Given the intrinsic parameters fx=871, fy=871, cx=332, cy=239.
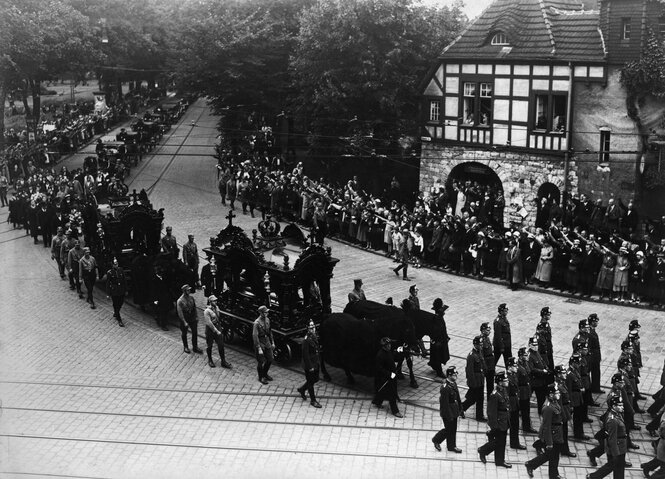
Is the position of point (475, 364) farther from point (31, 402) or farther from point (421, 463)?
point (31, 402)

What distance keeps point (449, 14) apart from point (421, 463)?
3303 centimetres

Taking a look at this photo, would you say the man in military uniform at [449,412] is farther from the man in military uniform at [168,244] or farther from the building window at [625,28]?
the building window at [625,28]

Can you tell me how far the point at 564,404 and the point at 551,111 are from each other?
21358mm

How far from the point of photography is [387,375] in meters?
17.3

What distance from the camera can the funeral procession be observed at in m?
16.1

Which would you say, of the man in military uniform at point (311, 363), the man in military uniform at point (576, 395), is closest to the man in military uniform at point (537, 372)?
the man in military uniform at point (576, 395)

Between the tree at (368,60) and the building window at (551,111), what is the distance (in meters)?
6.14

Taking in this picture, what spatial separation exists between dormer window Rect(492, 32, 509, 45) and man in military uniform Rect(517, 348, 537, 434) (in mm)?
22178

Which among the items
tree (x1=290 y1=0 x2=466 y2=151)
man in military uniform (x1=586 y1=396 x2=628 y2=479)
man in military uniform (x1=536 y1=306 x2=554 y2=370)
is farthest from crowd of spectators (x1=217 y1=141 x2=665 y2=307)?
man in military uniform (x1=586 y1=396 x2=628 y2=479)

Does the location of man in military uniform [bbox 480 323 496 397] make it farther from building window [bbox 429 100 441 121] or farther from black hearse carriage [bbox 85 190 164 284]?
building window [bbox 429 100 441 121]

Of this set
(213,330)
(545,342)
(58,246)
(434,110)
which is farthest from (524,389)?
(434,110)

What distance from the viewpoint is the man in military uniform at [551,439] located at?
47.6 feet

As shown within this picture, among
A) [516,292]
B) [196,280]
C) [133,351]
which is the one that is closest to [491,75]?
[516,292]

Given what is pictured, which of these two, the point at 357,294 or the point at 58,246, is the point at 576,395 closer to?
the point at 357,294
